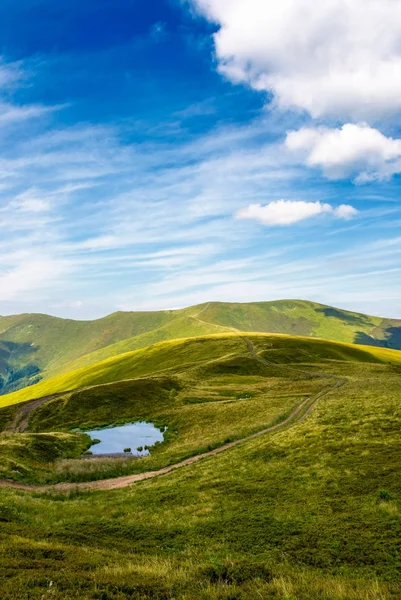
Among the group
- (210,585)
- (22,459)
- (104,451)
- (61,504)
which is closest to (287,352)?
(104,451)

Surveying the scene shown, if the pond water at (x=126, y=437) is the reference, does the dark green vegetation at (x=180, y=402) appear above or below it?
above

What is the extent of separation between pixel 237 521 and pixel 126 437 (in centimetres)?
4662

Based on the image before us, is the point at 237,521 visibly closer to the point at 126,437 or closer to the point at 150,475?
the point at 150,475

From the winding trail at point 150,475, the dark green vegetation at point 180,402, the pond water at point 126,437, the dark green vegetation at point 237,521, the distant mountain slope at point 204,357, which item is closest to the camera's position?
the dark green vegetation at point 237,521

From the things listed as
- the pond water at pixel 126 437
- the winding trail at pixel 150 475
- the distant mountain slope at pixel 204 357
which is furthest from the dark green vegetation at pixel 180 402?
the pond water at pixel 126 437

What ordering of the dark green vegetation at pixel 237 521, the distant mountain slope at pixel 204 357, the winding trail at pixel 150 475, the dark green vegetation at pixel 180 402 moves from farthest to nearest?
the distant mountain slope at pixel 204 357 < the dark green vegetation at pixel 180 402 < the winding trail at pixel 150 475 < the dark green vegetation at pixel 237 521

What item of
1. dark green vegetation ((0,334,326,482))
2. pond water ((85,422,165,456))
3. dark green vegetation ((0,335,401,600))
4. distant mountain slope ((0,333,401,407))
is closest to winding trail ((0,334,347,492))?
dark green vegetation ((0,334,326,482))

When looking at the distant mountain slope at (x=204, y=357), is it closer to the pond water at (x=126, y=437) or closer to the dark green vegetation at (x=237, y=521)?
the pond water at (x=126, y=437)

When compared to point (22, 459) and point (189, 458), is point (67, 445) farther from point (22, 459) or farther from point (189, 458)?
point (189, 458)

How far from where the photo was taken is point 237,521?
70.8 ft

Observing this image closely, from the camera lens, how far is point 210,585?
1278 centimetres

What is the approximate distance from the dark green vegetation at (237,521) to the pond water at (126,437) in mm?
4453

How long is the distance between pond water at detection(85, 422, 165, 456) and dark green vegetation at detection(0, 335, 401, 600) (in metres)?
4.45

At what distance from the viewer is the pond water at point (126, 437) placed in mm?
57191
